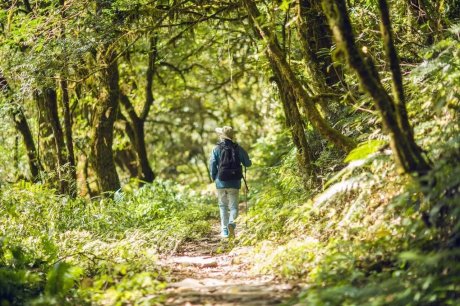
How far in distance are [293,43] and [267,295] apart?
8.75m

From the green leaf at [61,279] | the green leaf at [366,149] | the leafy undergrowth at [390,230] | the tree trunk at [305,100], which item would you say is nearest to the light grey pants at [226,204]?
the leafy undergrowth at [390,230]

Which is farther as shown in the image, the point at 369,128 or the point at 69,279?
the point at 369,128

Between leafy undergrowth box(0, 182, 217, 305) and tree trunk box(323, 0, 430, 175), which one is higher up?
tree trunk box(323, 0, 430, 175)

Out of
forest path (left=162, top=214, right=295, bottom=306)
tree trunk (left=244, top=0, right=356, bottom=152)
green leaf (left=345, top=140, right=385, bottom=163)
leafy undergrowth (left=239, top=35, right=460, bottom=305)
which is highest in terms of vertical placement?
tree trunk (left=244, top=0, right=356, bottom=152)

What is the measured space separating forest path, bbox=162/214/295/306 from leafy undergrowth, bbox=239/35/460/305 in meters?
0.28

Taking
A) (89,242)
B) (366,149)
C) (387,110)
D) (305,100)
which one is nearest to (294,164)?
(305,100)

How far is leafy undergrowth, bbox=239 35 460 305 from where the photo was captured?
4820 millimetres

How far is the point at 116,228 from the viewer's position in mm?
10859

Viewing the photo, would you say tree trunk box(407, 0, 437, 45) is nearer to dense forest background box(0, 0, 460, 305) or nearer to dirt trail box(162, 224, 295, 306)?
dense forest background box(0, 0, 460, 305)

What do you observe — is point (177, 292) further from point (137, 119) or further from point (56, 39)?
point (137, 119)

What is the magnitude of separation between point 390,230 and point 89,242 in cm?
507

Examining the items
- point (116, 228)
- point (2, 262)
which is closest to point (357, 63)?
point (2, 262)

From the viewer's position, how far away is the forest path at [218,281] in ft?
18.5

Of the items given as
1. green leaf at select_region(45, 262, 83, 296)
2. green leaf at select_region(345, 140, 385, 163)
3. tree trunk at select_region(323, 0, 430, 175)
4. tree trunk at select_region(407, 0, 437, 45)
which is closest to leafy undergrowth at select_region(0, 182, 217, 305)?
green leaf at select_region(45, 262, 83, 296)
